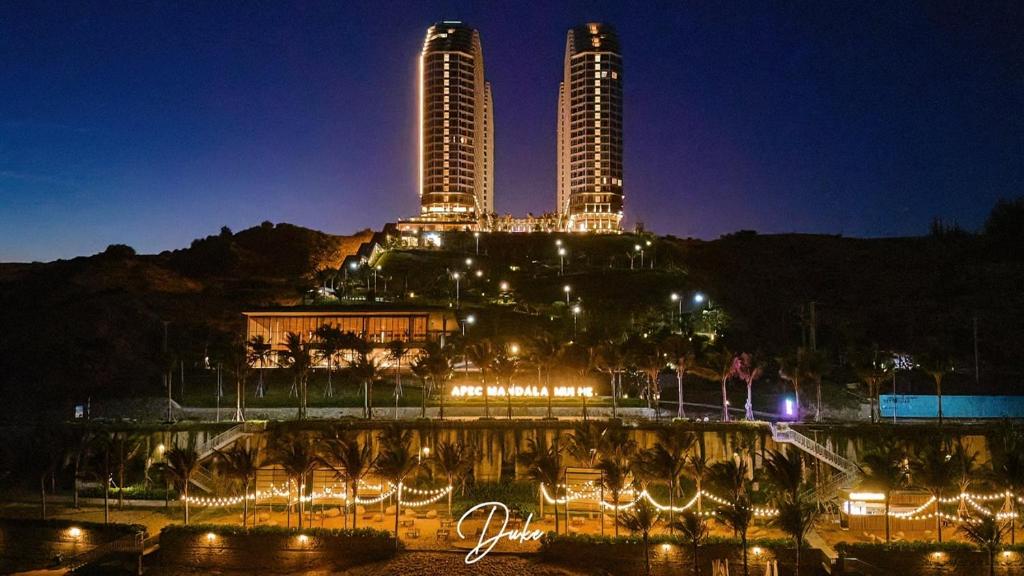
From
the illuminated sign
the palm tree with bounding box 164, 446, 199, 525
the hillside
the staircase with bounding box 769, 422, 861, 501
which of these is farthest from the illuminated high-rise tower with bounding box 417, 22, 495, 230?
the palm tree with bounding box 164, 446, 199, 525

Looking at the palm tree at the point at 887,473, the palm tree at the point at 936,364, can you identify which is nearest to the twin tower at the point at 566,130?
the palm tree at the point at 936,364

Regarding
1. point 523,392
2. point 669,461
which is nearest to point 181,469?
point 669,461

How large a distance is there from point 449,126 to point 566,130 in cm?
2407

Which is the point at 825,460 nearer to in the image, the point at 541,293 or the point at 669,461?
the point at 669,461

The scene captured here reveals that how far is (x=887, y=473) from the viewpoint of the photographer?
3491cm

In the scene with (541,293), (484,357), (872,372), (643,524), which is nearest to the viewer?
(643,524)

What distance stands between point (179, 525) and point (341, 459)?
823 cm

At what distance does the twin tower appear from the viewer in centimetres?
15762

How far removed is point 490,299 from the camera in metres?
90.5

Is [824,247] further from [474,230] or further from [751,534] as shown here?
[751,534]

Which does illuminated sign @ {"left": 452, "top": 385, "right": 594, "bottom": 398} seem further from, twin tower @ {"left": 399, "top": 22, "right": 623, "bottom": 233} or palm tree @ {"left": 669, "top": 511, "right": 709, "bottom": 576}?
twin tower @ {"left": 399, "top": 22, "right": 623, "bottom": 233}

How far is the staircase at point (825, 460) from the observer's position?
39.7 metres

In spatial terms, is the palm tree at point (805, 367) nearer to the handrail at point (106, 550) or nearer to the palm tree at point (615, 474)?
the palm tree at point (615, 474)

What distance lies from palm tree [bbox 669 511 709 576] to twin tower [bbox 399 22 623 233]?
4801 inches
